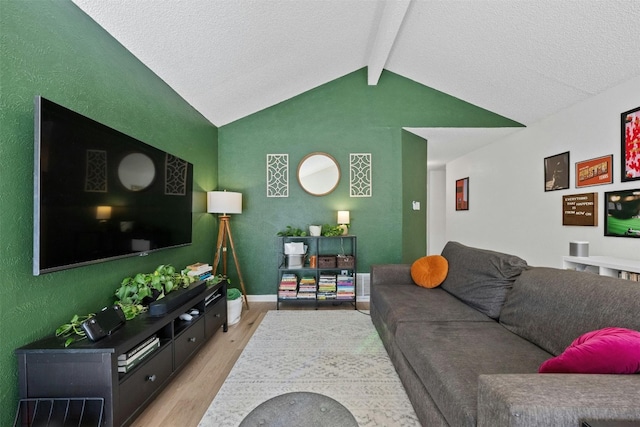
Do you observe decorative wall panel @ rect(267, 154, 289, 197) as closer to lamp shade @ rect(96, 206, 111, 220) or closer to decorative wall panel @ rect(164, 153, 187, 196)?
decorative wall panel @ rect(164, 153, 187, 196)

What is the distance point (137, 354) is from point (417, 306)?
6.11 ft

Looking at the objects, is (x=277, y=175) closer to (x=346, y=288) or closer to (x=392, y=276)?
(x=346, y=288)

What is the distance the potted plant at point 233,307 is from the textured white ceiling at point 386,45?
2144 mm

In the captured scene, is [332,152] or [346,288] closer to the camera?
[346,288]

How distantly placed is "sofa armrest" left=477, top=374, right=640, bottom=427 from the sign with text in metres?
2.55

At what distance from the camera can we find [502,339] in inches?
60.6

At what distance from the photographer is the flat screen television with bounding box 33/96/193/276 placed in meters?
1.25

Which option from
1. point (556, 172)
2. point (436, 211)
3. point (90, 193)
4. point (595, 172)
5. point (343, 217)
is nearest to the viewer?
point (90, 193)

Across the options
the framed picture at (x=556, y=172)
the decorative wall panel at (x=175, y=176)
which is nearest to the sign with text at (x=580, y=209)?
the framed picture at (x=556, y=172)

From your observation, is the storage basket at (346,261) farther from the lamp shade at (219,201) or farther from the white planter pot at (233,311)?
the lamp shade at (219,201)

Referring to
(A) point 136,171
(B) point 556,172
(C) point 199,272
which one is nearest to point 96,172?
(A) point 136,171

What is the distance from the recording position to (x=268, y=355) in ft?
7.14

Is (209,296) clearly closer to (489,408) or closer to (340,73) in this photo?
(489,408)

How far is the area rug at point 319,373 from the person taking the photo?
155 cm
